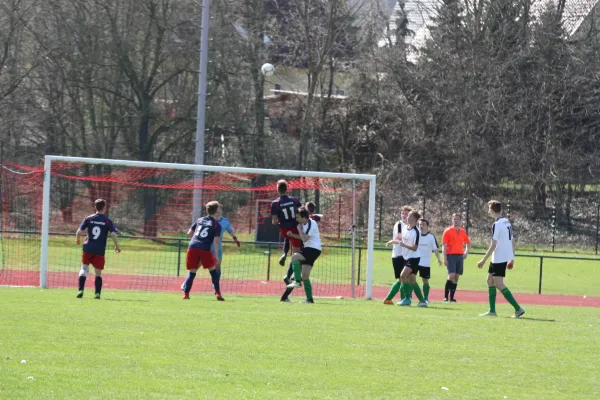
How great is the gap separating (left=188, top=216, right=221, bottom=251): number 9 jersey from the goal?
9.83 ft

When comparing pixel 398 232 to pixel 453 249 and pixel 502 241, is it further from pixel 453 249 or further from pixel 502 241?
pixel 502 241

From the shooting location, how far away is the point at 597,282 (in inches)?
1101

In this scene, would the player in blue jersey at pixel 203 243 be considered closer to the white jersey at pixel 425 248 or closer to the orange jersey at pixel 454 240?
the white jersey at pixel 425 248

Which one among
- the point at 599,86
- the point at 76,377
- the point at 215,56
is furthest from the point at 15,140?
the point at 76,377

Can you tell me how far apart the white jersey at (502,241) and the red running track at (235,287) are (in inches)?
244

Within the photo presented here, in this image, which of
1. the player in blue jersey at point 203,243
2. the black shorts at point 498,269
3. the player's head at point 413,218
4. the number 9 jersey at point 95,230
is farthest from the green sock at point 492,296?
the number 9 jersey at point 95,230

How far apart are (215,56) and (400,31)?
1359cm

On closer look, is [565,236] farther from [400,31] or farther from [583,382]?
[583,382]

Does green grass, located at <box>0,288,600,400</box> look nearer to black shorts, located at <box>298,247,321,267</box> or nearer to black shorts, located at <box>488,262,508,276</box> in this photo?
black shorts, located at <box>488,262,508,276</box>

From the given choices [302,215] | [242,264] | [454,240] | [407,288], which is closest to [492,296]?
[407,288]

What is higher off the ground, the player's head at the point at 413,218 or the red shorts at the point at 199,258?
the player's head at the point at 413,218

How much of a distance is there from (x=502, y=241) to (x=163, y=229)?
48.5ft

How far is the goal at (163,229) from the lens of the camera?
69.3 ft

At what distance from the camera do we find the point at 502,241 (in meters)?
15.4
